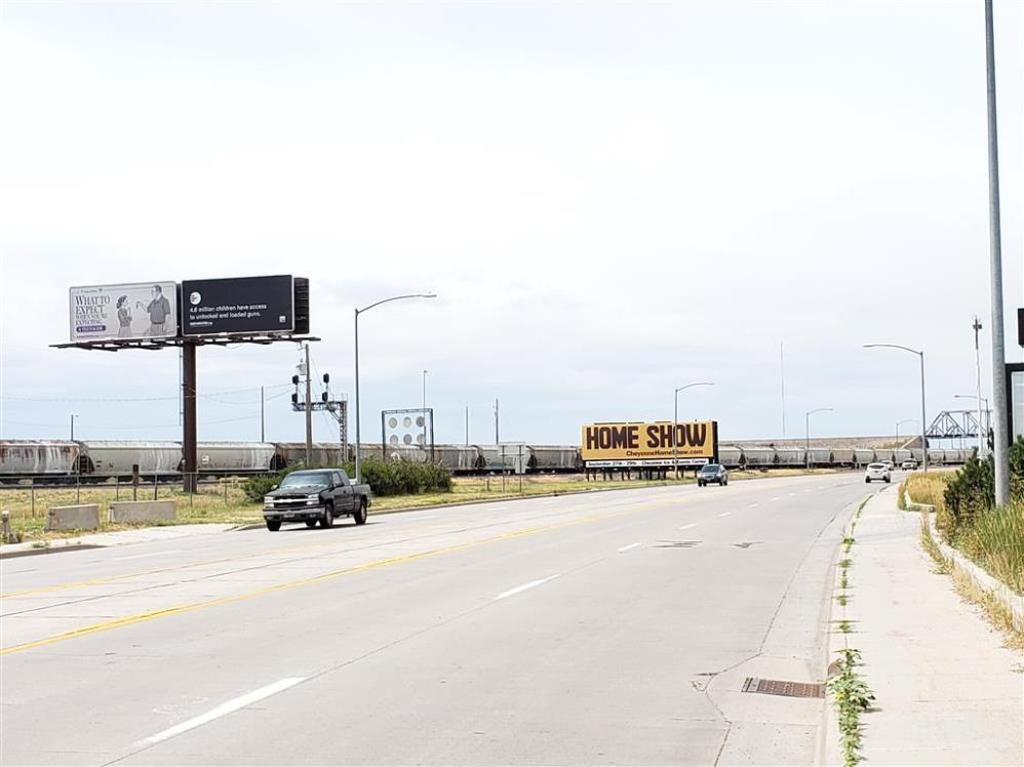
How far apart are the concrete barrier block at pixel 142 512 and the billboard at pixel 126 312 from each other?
102 feet

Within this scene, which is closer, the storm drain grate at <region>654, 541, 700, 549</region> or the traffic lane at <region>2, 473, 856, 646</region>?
the traffic lane at <region>2, 473, 856, 646</region>

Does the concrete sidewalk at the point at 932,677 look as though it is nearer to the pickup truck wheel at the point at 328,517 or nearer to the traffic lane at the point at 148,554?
the traffic lane at the point at 148,554

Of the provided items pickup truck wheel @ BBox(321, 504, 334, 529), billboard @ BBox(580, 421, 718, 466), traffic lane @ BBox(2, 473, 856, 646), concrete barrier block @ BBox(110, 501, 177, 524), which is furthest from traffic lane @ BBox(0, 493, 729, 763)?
billboard @ BBox(580, 421, 718, 466)

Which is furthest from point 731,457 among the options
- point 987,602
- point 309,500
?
point 987,602

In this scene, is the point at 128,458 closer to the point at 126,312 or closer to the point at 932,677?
the point at 126,312

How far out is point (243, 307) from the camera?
71.8 metres

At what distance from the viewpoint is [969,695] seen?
921cm

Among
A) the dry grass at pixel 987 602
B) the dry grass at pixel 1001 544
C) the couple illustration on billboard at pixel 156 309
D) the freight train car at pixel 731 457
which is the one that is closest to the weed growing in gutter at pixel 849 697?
the dry grass at pixel 987 602

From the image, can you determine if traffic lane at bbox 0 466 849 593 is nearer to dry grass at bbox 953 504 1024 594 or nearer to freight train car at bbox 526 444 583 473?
dry grass at bbox 953 504 1024 594

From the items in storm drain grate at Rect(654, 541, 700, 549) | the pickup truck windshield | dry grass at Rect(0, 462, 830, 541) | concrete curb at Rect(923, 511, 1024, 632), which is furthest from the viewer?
dry grass at Rect(0, 462, 830, 541)

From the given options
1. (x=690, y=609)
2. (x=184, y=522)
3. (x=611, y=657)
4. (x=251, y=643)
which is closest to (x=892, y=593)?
(x=690, y=609)

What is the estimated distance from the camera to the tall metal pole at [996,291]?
61.9 feet

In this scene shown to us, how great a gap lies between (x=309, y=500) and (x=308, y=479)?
1462 millimetres

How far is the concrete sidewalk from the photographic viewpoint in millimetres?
7660
